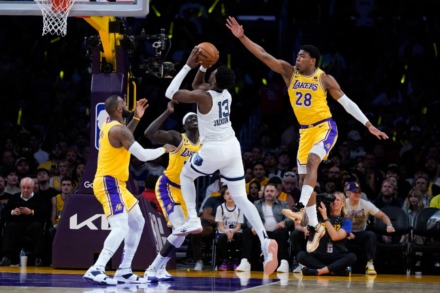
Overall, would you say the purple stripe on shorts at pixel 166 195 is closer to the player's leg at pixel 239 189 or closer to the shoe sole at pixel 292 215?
the player's leg at pixel 239 189

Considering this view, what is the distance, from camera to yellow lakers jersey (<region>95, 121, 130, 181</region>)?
12.2 metres

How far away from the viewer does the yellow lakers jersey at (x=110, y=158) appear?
40.2 feet

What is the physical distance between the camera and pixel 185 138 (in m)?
13.3

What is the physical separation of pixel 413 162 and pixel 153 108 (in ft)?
18.7

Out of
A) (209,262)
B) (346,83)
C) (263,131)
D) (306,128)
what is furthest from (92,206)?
(346,83)

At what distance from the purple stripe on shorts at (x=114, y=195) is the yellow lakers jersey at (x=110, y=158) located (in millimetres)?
76

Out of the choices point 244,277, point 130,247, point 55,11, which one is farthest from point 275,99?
point 130,247

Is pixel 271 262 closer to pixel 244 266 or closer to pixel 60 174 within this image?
pixel 244 266

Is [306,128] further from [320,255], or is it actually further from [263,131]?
[263,131]

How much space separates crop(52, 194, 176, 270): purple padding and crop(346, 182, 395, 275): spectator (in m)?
3.13

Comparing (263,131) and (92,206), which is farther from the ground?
(263,131)

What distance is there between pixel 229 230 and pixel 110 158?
14.2 feet

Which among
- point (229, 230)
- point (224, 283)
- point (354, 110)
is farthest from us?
point (229, 230)

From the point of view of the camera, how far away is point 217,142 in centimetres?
1177
